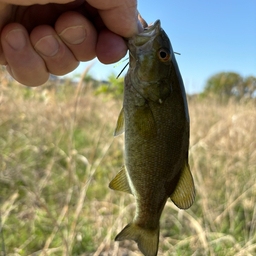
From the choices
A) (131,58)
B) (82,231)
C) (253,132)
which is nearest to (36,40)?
(131,58)

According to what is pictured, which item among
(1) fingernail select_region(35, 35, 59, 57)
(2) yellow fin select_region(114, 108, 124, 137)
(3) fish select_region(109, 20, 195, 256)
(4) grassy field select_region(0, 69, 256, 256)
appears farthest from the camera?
(4) grassy field select_region(0, 69, 256, 256)

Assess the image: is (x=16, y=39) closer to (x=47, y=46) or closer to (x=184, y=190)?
(x=47, y=46)

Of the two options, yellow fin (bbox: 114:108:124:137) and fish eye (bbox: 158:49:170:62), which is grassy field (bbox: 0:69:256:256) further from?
fish eye (bbox: 158:49:170:62)

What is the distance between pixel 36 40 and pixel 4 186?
286 cm

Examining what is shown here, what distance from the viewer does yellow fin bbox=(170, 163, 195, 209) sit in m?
1.06

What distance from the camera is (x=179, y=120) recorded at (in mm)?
1045

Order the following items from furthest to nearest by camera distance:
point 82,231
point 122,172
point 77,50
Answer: point 82,231 → point 77,50 → point 122,172

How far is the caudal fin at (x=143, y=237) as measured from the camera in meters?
1.10

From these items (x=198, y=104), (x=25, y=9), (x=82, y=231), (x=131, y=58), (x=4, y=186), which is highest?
(x=198, y=104)

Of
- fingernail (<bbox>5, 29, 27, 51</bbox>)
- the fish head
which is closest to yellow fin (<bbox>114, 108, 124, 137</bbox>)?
the fish head

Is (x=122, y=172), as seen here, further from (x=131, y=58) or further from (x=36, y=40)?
(x=36, y=40)

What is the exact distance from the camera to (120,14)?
1.17 m

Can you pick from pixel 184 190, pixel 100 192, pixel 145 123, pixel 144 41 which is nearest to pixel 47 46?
pixel 144 41

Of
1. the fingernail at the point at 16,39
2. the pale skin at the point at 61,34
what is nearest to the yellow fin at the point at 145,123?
the pale skin at the point at 61,34
